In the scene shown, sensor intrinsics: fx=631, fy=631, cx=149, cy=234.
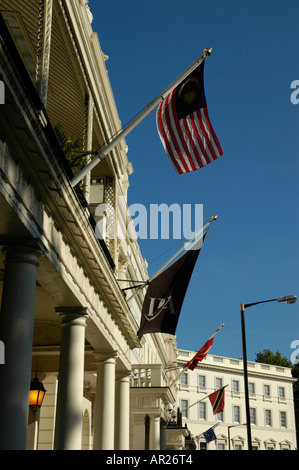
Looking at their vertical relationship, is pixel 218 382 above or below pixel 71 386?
above

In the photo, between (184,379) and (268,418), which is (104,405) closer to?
(184,379)

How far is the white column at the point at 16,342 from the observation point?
894 centimetres

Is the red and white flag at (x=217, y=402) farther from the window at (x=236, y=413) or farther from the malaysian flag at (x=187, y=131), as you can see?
the window at (x=236, y=413)

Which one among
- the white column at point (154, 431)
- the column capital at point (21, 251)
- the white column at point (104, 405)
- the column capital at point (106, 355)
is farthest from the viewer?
the white column at point (154, 431)

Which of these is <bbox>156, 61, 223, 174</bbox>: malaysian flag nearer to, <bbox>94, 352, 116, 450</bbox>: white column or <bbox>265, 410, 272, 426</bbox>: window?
<bbox>94, 352, 116, 450</bbox>: white column

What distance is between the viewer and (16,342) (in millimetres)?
9289

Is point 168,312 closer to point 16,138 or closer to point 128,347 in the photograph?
point 128,347

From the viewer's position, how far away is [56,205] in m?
10.7

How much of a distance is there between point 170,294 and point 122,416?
6071mm

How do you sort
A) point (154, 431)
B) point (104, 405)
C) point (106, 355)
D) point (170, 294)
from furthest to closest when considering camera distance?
point (154, 431), point (106, 355), point (104, 405), point (170, 294)

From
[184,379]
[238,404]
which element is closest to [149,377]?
[184,379]

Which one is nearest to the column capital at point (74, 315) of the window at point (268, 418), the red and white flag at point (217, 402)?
the red and white flag at point (217, 402)

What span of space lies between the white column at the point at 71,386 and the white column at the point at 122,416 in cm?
686

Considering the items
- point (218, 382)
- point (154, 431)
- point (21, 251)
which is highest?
point (218, 382)
